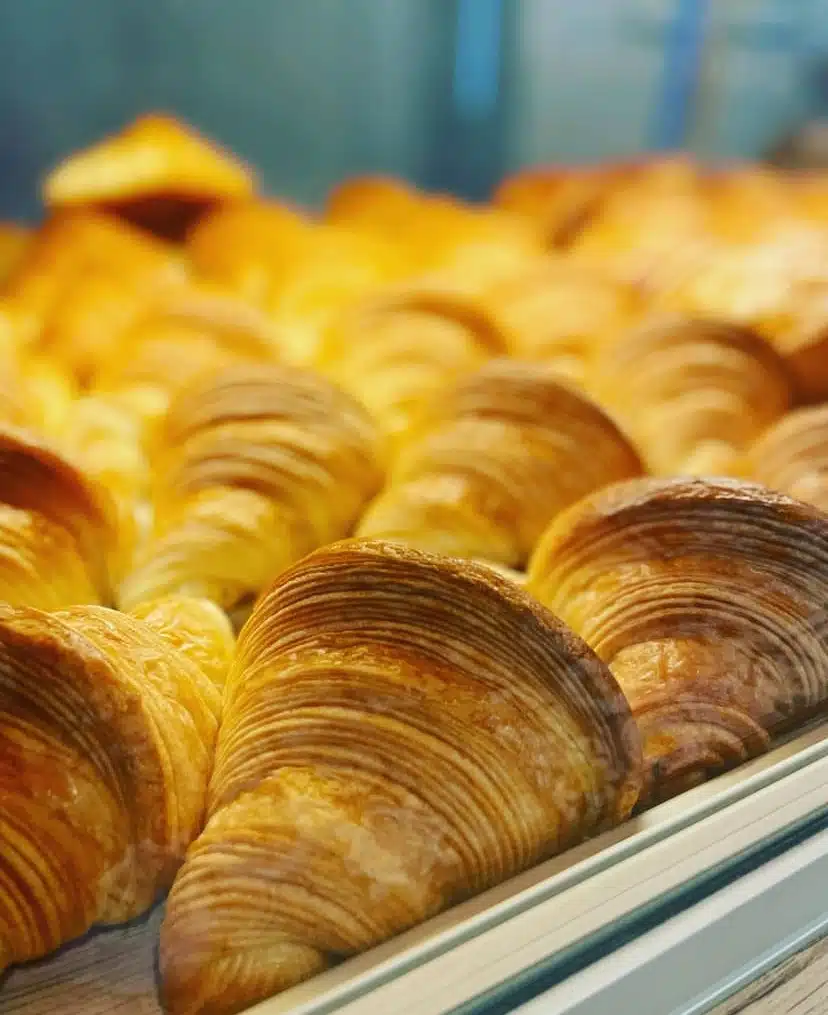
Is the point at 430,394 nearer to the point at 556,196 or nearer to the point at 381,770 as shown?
the point at 381,770

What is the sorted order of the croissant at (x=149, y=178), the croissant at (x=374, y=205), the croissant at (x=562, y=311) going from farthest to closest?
the croissant at (x=374, y=205)
the croissant at (x=149, y=178)
the croissant at (x=562, y=311)

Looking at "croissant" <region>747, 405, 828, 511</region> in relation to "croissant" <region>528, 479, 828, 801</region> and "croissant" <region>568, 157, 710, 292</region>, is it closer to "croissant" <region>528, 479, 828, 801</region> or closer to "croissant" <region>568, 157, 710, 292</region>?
"croissant" <region>528, 479, 828, 801</region>

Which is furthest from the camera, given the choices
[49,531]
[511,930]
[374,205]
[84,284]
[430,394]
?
[374,205]

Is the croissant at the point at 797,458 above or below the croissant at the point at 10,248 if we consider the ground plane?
below

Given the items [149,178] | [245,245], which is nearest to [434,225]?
[245,245]

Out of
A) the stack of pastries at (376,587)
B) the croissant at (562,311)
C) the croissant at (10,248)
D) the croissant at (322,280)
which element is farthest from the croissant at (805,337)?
the croissant at (10,248)

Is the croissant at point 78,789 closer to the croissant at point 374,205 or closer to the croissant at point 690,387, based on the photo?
the croissant at point 690,387
